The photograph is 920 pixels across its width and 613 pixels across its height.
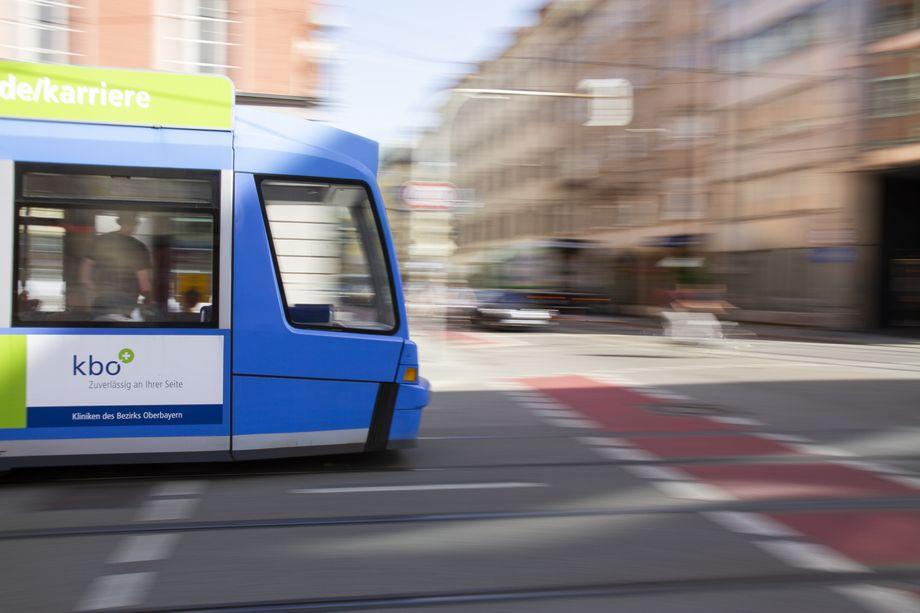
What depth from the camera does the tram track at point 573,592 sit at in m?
3.97

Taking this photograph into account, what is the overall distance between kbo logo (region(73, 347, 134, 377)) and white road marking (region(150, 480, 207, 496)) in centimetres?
85

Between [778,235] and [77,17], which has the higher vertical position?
[77,17]

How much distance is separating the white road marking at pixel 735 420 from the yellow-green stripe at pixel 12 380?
21.9ft

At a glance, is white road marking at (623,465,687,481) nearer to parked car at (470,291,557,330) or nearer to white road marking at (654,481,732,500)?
white road marking at (654,481,732,500)

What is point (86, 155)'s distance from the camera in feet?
20.0

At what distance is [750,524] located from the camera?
210 inches

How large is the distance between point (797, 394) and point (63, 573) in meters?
9.81

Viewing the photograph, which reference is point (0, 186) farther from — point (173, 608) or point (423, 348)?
point (423, 348)

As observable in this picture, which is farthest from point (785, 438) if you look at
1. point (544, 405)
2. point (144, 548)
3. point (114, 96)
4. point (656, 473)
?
point (114, 96)

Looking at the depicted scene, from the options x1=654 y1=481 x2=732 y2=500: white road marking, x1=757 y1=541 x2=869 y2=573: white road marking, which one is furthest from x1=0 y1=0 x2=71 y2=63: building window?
x1=757 y1=541 x2=869 y2=573: white road marking

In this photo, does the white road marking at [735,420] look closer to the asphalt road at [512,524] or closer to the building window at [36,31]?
the asphalt road at [512,524]

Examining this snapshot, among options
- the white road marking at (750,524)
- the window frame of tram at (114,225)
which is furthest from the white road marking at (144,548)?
the white road marking at (750,524)

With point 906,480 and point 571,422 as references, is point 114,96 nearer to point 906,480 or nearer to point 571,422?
point 571,422

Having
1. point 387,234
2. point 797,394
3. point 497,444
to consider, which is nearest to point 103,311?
point 387,234
